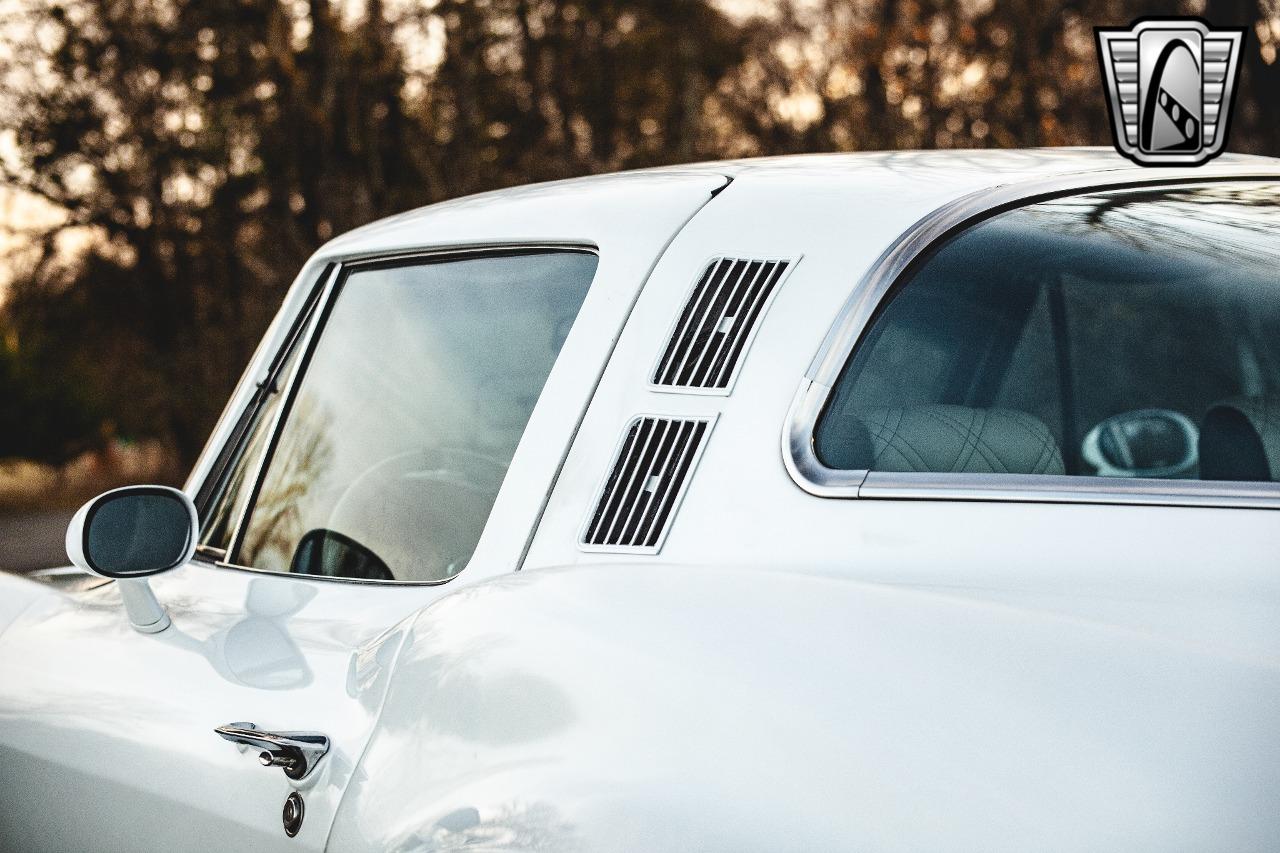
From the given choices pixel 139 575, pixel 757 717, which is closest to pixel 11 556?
pixel 139 575

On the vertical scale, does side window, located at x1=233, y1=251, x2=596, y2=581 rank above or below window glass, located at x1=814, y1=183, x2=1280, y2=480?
below

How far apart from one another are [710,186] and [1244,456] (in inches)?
35.2

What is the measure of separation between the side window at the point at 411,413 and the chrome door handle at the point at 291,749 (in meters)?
0.38

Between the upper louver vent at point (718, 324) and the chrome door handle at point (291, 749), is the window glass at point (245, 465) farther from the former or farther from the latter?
the upper louver vent at point (718, 324)

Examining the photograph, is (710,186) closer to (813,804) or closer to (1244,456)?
(1244,456)

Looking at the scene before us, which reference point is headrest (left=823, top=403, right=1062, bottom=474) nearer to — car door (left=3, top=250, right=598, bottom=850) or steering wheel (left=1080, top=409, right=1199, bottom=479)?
steering wheel (left=1080, top=409, right=1199, bottom=479)

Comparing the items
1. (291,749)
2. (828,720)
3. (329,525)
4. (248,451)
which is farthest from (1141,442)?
(248,451)

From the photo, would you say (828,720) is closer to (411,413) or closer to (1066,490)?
(1066,490)

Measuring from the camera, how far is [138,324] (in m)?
24.0

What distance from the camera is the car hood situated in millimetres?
1206

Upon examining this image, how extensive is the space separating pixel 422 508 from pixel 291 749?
60cm

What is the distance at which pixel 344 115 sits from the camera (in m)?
17.0

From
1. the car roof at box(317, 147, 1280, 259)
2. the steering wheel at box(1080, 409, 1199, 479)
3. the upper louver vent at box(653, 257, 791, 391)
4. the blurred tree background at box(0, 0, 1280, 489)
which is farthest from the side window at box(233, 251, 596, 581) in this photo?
the blurred tree background at box(0, 0, 1280, 489)

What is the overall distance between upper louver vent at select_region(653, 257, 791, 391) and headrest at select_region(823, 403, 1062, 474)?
0.20 m
